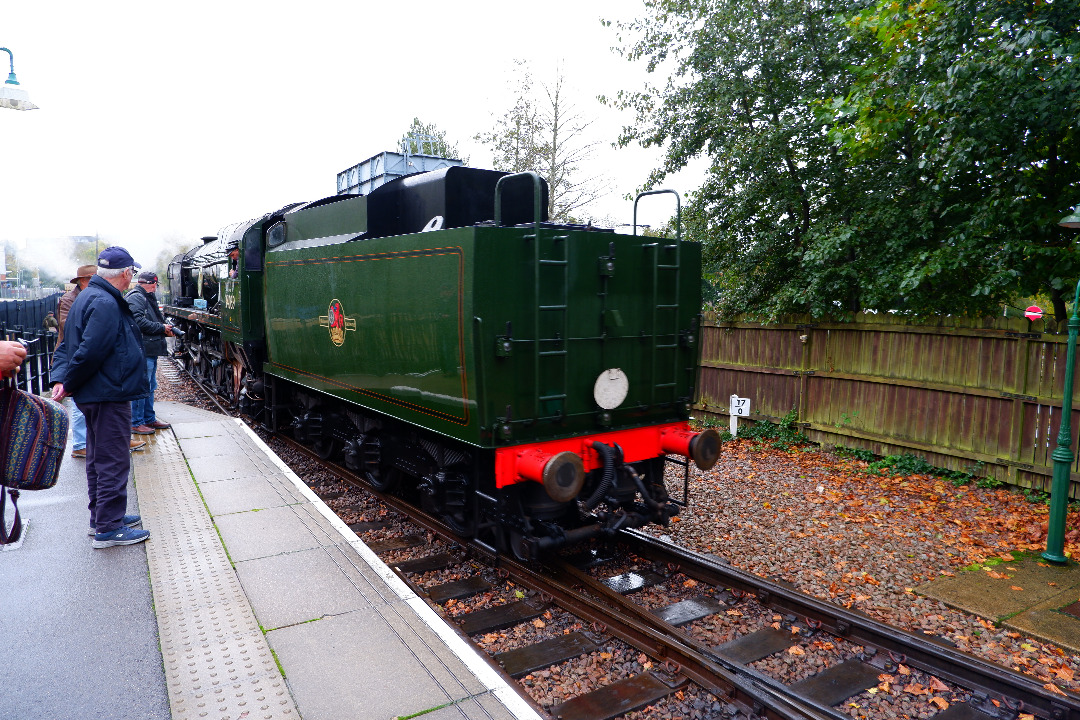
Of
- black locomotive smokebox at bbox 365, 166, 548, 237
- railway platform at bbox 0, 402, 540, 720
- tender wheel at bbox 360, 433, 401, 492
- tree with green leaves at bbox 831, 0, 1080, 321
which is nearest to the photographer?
railway platform at bbox 0, 402, 540, 720

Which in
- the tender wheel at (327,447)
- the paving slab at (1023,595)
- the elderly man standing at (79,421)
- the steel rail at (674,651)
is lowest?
the paving slab at (1023,595)

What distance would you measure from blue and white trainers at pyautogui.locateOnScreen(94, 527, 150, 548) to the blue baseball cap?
1.79 metres

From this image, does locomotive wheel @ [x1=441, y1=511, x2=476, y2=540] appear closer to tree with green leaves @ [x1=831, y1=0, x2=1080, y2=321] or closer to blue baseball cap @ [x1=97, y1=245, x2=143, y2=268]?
blue baseball cap @ [x1=97, y1=245, x2=143, y2=268]

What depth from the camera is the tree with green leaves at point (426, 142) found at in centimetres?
3408

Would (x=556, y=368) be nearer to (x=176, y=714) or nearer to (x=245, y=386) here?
(x=176, y=714)

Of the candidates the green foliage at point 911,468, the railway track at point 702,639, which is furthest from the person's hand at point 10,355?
the green foliage at point 911,468

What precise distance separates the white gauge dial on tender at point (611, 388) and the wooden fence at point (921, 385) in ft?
15.6

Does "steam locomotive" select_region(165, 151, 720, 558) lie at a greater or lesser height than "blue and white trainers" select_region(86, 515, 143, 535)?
greater

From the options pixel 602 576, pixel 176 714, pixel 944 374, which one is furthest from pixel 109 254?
pixel 944 374

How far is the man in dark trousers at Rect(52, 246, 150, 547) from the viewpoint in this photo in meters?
4.14

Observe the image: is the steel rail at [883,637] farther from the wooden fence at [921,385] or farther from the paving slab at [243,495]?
the wooden fence at [921,385]

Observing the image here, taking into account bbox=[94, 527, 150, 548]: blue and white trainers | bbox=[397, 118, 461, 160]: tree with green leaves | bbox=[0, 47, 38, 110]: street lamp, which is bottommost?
bbox=[94, 527, 150, 548]: blue and white trainers

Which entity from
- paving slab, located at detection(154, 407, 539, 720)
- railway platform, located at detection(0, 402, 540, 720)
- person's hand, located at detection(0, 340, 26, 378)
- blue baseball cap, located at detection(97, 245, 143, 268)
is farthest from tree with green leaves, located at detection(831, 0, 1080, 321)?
person's hand, located at detection(0, 340, 26, 378)

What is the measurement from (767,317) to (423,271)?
6.19 meters
